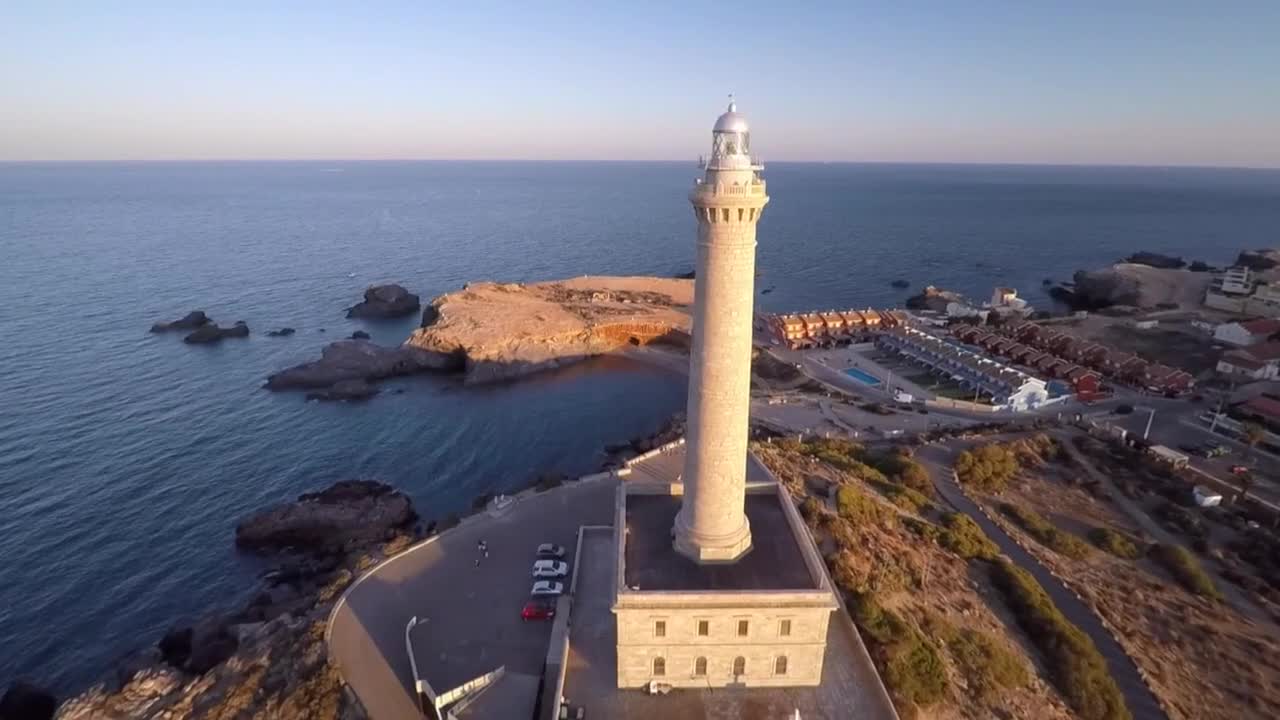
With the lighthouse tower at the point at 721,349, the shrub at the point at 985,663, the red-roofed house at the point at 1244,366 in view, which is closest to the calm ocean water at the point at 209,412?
the lighthouse tower at the point at 721,349

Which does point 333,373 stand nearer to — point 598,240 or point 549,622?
point 549,622

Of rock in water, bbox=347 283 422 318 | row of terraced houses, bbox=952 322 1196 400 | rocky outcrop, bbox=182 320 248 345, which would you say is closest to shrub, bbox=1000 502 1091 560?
row of terraced houses, bbox=952 322 1196 400

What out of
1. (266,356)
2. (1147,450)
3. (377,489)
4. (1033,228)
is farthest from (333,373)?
(1033,228)

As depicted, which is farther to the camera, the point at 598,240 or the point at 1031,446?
the point at 598,240

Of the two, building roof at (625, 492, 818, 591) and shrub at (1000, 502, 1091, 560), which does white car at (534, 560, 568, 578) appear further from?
shrub at (1000, 502, 1091, 560)

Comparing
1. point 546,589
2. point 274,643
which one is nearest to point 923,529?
point 546,589

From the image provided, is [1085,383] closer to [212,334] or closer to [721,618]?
[721,618]
